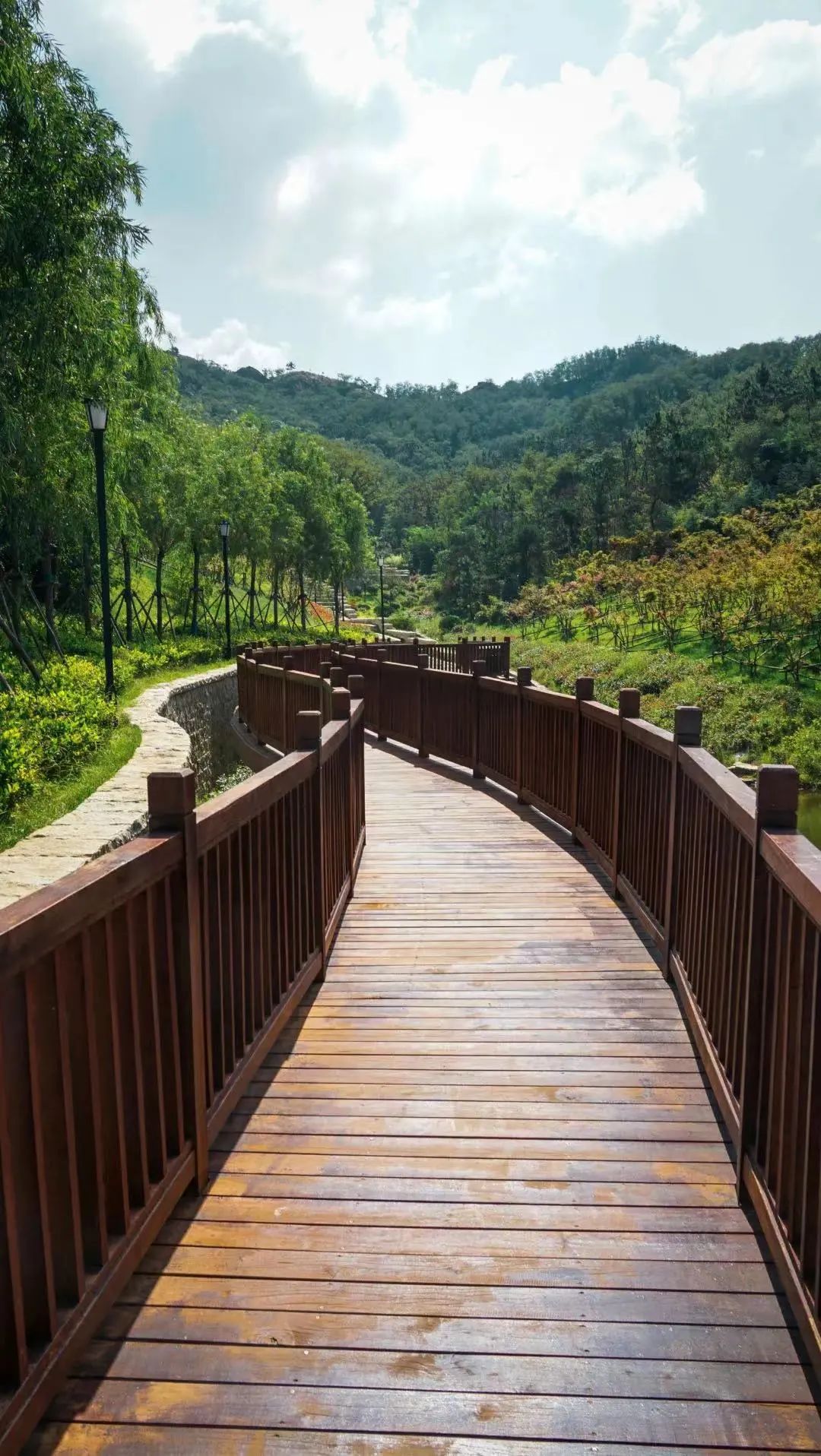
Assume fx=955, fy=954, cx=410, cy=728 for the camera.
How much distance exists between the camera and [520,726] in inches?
315

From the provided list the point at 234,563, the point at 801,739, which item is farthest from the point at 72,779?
the point at 234,563

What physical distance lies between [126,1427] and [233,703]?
18.8 metres

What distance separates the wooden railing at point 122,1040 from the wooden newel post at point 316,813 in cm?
44

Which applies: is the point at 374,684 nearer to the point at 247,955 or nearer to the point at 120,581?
the point at 247,955

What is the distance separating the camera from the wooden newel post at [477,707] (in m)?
9.14

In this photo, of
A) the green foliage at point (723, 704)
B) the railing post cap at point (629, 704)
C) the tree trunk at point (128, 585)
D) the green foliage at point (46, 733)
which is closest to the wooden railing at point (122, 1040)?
the railing post cap at point (629, 704)

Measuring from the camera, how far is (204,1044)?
268cm

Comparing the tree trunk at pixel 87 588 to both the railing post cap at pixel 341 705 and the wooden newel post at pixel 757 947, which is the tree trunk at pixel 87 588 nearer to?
the railing post cap at pixel 341 705

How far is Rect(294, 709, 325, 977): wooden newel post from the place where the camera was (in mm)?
4090

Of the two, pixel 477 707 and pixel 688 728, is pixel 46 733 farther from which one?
pixel 688 728

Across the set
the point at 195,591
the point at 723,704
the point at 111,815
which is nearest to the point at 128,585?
the point at 195,591

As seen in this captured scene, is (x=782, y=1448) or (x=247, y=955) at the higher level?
(x=247, y=955)

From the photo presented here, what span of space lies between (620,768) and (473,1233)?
3.15 metres

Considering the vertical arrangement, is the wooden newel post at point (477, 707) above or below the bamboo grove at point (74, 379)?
below
